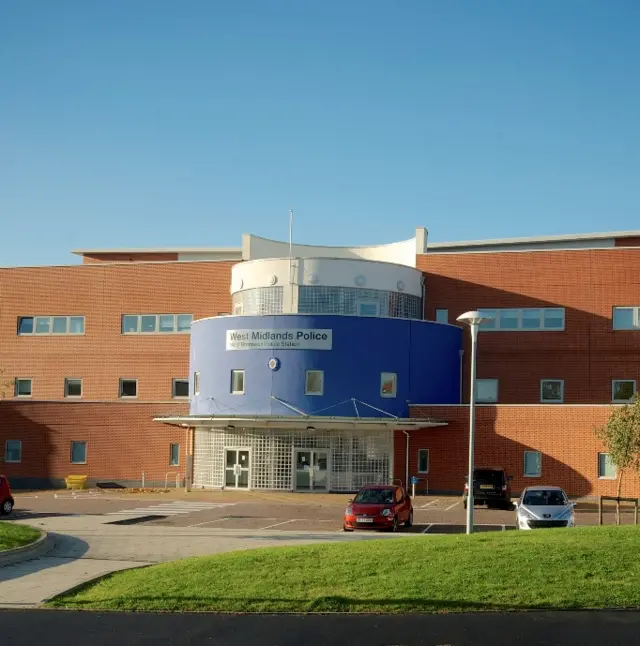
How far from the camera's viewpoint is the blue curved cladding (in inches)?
1807

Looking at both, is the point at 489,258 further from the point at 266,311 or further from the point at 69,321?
the point at 69,321

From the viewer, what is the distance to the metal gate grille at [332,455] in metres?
45.7

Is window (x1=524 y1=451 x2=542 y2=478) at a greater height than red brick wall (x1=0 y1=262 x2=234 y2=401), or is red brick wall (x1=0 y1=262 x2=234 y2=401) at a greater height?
red brick wall (x1=0 y1=262 x2=234 y2=401)

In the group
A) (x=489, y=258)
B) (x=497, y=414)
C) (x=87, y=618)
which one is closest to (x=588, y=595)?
(x=87, y=618)

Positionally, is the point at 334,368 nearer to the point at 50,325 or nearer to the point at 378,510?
the point at 378,510

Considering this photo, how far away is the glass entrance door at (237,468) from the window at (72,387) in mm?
12450

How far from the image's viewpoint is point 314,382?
151 ft

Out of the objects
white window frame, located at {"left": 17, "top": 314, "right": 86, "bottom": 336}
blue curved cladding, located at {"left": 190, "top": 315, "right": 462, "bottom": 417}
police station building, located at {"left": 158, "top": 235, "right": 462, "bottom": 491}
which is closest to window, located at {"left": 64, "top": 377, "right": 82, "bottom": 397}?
white window frame, located at {"left": 17, "top": 314, "right": 86, "bottom": 336}

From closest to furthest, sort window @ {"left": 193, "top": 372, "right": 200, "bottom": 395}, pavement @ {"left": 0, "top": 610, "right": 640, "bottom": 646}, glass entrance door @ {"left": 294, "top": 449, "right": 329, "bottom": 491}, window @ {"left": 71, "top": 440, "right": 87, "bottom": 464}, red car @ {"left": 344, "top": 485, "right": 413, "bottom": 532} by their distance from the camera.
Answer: pavement @ {"left": 0, "top": 610, "right": 640, "bottom": 646} → red car @ {"left": 344, "top": 485, "right": 413, "bottom": 532} → glass entrance door @ {"left": 294, "top": 449, "right": 329, "bottom": 491} → window @ {"left": 193, "top": 372, "right": 200, "bottom": 395} → window @ {"left": 71, "top": 440, "right": 87, "bottom": 464}

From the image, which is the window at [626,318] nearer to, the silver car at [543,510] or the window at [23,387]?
the silver car at [543,510]

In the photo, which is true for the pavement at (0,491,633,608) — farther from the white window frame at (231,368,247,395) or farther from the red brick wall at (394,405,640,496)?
the white window frame at (231,368,247,395)

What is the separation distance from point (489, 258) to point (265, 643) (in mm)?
39778

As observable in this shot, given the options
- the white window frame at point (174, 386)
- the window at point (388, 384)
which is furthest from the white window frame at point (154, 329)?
the window at point (388, 384)

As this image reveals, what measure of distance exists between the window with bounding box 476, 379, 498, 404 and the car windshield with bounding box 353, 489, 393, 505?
2052 cm
